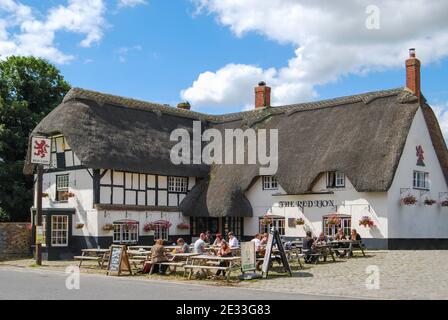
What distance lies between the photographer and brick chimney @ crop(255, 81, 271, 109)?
3847 cm

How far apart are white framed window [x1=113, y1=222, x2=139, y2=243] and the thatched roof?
2.94 metres

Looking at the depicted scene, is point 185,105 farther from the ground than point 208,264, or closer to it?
farther from the ground

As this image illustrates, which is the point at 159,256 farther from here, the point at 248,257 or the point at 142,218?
the point at 142,218

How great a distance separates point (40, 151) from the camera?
2564 centimetres

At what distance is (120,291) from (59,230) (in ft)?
51.7

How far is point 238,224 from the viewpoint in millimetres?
33406

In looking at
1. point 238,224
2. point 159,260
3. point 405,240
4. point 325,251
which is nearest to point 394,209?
point 405,240

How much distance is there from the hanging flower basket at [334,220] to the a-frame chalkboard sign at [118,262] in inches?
494

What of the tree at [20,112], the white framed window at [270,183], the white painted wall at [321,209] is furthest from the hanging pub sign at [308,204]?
the tree at [20,112]

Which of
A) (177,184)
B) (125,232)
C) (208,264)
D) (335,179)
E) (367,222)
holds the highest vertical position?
(335,179)

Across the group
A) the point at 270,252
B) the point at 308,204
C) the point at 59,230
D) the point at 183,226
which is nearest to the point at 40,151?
the point at 59,230

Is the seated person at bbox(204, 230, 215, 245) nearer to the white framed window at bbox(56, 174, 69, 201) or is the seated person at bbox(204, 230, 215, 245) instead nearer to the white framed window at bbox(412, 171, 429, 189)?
the white framed window at bbox(56, 174, 69, 201)
